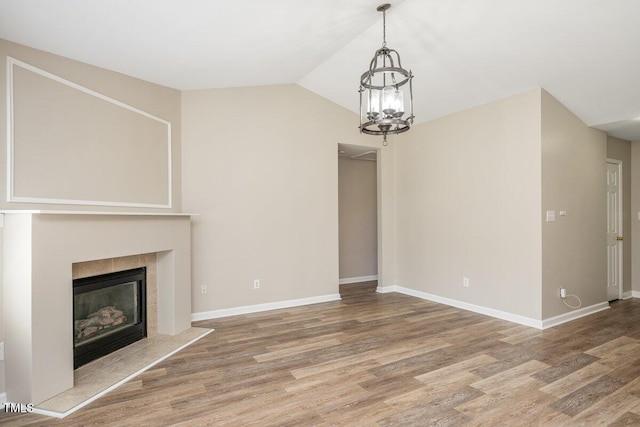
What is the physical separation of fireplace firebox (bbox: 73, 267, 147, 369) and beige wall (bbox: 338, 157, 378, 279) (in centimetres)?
372

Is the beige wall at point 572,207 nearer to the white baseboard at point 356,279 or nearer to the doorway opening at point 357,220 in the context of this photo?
the doorway opening at point 357,220

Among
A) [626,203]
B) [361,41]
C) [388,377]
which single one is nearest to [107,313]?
[388,377]

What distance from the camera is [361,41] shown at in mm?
3646

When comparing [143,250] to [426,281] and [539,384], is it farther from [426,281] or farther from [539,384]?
[426,281]

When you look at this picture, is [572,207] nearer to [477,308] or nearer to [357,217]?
[477,308]

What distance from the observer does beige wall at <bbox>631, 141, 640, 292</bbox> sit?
17.5 feet

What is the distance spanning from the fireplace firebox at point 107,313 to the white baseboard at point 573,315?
438 centimetres

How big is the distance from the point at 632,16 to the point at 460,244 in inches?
113

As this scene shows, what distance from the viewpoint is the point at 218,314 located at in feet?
14.0

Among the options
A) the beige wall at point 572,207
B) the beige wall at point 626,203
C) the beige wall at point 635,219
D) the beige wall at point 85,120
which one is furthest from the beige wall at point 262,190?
the beige wall at point 635,219

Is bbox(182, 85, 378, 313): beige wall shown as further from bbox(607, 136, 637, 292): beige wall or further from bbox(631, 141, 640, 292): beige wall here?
bbox(631, 141, 640, 292): beige wall

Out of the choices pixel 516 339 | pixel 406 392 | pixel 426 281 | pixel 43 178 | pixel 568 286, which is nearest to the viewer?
pixel 406 392

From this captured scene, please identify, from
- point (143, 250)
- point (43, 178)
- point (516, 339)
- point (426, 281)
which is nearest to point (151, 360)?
point (143, 250)

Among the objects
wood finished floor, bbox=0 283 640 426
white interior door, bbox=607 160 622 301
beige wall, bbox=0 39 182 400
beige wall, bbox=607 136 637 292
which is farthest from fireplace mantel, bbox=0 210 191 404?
beige wall, bbox=607 136 637 292
